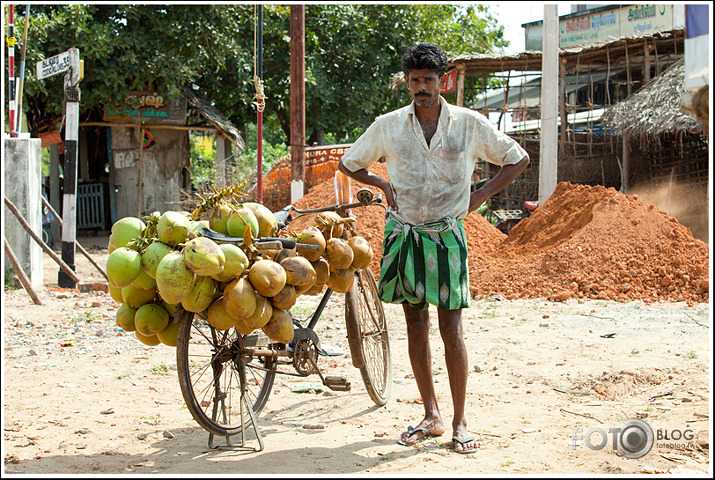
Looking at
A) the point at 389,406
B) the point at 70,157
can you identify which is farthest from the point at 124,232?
the point at 70,157

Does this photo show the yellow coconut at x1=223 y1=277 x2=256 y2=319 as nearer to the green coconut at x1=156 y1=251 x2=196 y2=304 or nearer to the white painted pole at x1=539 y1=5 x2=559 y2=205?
the green coconut at x1=156 y1=251 x2=196 y2=304

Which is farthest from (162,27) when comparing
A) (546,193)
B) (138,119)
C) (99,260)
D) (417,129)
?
(417,129)

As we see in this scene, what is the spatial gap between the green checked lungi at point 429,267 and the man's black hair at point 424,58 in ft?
2.47

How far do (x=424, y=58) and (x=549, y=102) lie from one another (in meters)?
8.60

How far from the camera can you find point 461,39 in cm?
1936

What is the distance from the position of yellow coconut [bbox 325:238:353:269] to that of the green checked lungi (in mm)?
232

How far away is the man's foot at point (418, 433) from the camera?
10.9ft

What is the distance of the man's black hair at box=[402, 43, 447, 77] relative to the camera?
3244mm

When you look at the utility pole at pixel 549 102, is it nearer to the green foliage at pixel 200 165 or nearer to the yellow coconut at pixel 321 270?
the green foliage at pixel 200 165

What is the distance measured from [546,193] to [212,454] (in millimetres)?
9081

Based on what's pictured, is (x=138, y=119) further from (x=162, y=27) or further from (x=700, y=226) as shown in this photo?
(x=700, y=226)

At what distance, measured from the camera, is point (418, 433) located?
337 centimetres

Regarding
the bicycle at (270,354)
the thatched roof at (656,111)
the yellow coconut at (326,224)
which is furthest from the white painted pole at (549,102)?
the yellow coconut at (326,224)

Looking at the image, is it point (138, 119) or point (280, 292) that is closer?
point (280, 292)
